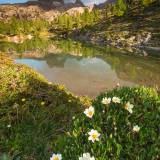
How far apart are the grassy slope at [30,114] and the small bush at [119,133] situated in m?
2.96

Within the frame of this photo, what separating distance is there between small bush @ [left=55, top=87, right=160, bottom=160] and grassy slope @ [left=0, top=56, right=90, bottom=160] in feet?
9.72

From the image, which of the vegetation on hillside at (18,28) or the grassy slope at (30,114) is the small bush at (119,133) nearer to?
the grassy slope at (30,114)

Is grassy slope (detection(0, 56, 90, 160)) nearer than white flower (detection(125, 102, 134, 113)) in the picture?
No

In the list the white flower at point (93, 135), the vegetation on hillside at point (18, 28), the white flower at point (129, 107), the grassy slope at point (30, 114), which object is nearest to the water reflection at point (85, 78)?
the grassy slope at point (30, 114)

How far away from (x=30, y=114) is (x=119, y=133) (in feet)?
21.5

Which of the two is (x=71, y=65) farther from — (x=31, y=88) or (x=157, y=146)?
(x=157, y=146)

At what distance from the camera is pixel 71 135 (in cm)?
611

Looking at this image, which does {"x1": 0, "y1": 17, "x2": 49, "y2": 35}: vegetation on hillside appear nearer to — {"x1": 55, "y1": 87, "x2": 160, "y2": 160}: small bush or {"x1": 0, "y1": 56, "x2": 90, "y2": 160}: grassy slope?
{"x1": 0, "y1": 56, "x2": 90, "y2": 160}: grassy slope

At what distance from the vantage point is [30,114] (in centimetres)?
1203

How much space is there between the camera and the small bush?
5.50 meters

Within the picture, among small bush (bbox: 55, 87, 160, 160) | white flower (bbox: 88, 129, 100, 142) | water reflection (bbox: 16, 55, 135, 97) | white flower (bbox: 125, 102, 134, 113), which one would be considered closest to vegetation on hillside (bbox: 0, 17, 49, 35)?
water reflection (bbox: 16, 55, 135, 97)

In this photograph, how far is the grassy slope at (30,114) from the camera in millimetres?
9688

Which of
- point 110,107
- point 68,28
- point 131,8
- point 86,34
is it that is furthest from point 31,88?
point 68,28

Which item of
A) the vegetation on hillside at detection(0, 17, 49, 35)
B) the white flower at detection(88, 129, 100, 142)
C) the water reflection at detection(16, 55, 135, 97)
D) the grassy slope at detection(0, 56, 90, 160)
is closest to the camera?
the white flower at detection(88, 129, 100, 142)
